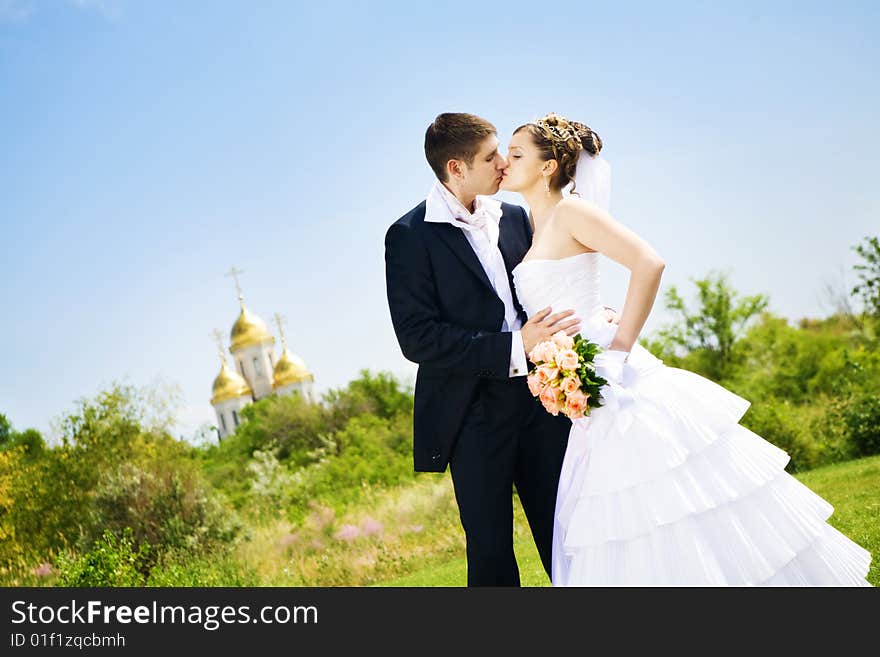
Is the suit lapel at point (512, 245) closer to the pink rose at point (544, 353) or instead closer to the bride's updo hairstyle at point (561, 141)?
the bride's updo hairstyle at point (561, 141)

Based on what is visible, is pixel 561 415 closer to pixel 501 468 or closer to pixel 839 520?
pixel 501 468

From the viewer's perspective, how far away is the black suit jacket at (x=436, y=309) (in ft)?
13.9

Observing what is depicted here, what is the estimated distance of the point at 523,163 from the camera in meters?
4.21

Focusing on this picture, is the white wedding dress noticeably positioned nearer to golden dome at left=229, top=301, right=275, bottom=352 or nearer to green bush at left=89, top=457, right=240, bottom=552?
green bush at left=89, top=457, right=240, bottom=552

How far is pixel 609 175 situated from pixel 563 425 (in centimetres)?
123

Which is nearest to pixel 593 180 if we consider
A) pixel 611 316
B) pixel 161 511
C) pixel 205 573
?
pixel 611 316

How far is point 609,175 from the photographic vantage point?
13.7 feet

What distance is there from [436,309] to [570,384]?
0.90 metres

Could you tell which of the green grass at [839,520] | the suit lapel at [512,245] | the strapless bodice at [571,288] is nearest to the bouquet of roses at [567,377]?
the strapless bodice at [571,288]

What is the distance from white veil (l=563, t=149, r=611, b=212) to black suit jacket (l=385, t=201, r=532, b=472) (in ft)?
1.98

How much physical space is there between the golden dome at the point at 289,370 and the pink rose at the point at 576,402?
5548 centimetres
